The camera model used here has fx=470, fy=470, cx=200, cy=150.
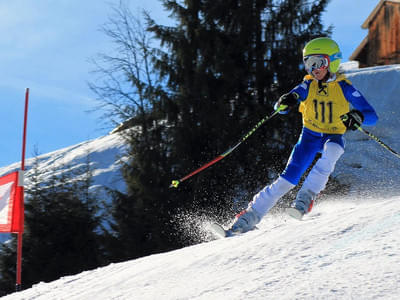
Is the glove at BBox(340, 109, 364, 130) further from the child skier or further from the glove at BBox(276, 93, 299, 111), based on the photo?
the glove at BBox(276, 93, 299, 111)

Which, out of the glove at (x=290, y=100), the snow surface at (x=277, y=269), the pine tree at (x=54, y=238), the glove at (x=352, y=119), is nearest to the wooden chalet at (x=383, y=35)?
the pine tree at (x=54, y=238)

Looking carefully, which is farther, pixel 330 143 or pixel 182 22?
pixel 182 22

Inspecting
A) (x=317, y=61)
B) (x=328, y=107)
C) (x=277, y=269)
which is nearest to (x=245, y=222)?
(x=328, y=107)

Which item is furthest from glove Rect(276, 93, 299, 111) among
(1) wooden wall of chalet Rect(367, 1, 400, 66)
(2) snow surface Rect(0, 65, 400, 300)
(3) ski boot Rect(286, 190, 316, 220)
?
(1) wooden wall of chalet Rect(367, 1, 400, 66)

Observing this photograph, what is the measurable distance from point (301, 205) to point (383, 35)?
20.7 meters

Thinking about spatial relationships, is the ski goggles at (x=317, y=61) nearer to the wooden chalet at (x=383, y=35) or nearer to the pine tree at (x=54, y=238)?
the pine tree at (x=54, y=238)

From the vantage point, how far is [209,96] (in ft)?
41.8

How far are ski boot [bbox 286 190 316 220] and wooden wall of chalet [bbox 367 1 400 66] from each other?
20041 mm

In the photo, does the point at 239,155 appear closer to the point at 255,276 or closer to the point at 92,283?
the point at 92,283

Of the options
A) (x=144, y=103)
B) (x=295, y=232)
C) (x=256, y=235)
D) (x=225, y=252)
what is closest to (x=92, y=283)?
(x=225, y=252)

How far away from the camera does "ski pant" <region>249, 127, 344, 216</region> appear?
4.46 m

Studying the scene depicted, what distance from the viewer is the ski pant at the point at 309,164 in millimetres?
4457

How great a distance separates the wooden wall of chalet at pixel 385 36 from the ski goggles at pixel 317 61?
769 inches

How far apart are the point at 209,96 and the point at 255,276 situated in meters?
10.2
